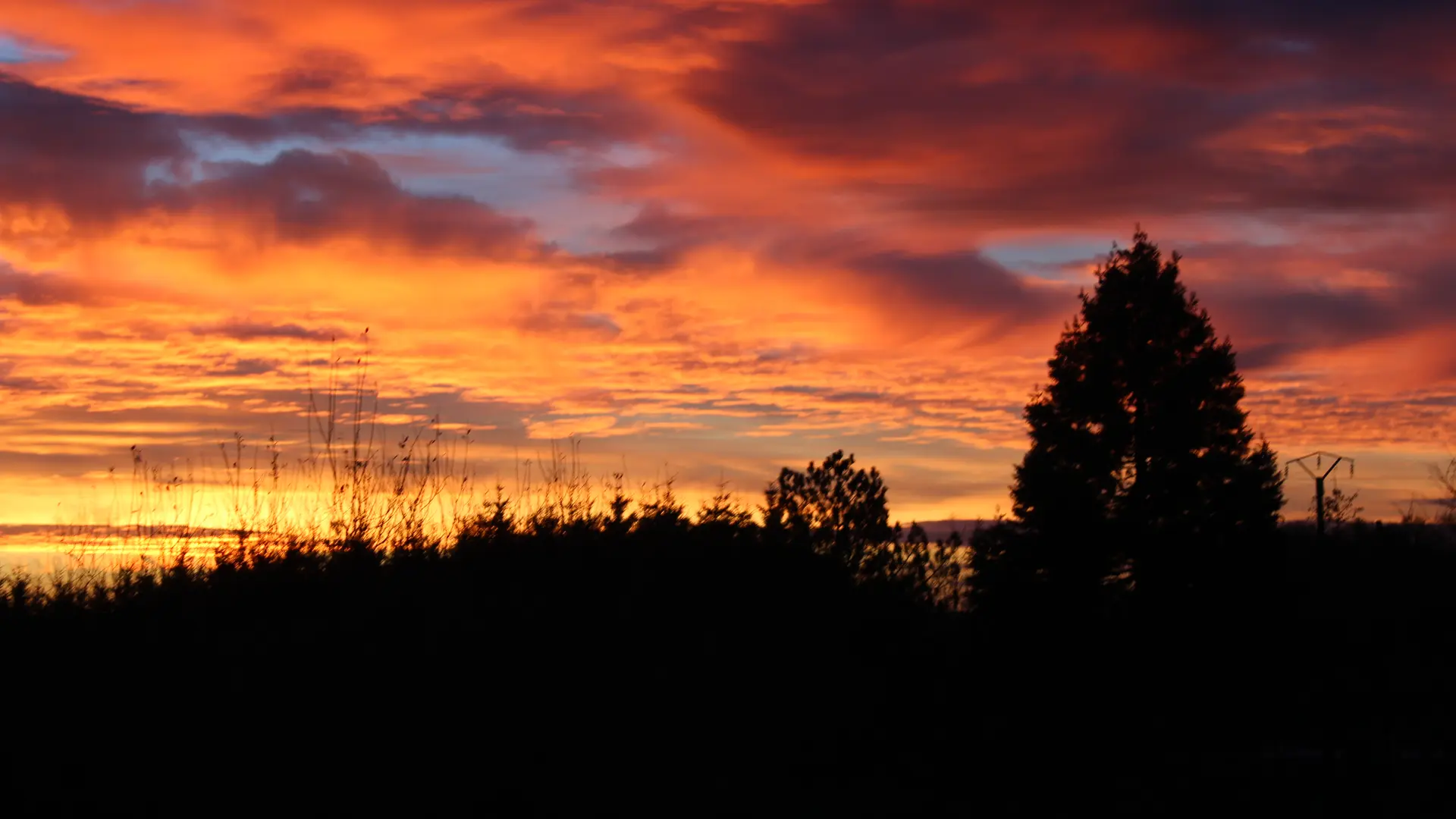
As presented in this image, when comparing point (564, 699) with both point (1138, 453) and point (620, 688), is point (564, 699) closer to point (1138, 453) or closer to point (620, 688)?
point (620, 688)

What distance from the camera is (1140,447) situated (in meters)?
30.7

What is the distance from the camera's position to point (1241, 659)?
24953 millimetres

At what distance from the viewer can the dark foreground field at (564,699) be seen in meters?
7.83

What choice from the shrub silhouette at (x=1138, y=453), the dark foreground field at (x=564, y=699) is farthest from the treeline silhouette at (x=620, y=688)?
the shrub silhouette at (x=1138, y=453)

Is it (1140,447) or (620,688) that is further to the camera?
(1140,447)

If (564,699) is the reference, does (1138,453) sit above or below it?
above

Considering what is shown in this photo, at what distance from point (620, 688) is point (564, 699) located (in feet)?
1.56

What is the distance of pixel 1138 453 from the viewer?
30.7 m

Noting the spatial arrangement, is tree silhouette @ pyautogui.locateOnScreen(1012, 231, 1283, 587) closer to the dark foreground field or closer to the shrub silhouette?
Result: the shrub silhouette

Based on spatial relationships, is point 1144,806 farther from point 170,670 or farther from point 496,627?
point 170,670

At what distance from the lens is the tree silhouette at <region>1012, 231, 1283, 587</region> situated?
96.8 feet

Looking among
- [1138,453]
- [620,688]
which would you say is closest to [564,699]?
[620,688]

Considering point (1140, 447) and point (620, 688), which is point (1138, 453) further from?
point (620, 688)

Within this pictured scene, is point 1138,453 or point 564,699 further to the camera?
point 1138,453
